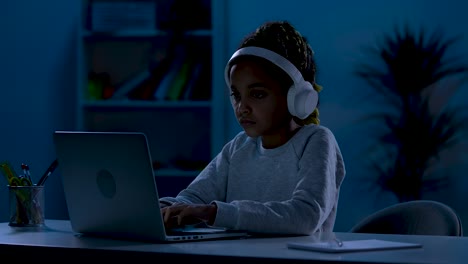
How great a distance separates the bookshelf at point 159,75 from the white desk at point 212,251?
2455mm

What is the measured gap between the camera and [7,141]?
4.61 metres

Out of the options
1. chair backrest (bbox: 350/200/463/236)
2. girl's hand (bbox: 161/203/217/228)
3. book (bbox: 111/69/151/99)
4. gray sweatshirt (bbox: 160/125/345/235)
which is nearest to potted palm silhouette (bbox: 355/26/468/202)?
book (bbox: 111/69/151/99)

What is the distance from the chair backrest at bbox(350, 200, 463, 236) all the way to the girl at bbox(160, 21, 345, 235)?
185 mm

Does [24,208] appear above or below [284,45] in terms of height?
below

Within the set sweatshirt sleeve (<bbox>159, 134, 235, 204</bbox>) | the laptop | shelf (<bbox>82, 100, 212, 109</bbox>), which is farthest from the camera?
shelf (<bbox>82, 100, 212, 109</bbox>)

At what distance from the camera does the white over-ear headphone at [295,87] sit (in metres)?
2.03

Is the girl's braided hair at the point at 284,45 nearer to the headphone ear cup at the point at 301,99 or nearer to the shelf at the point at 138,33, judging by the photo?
the headphone ear cup at the point at 301,99

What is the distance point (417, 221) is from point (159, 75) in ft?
7.65

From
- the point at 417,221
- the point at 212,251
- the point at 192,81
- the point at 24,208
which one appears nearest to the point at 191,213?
the point at 212,251

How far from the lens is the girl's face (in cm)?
206

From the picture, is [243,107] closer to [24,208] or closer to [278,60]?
[278,60]

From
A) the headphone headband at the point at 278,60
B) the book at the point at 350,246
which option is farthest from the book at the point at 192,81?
the book at the point at 350,246

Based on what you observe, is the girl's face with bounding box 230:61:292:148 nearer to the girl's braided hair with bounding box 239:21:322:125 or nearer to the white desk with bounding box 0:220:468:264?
the girl's braided hair with bounding box 239:21:322:125

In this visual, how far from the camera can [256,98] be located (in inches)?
81.4
